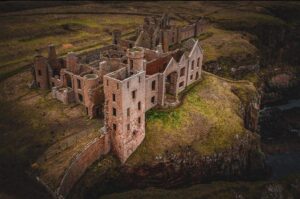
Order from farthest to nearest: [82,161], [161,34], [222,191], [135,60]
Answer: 1. [161,34]
2. [135,60]
3. [222,191]
4. [82,161]

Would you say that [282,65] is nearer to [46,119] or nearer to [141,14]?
[141,14]

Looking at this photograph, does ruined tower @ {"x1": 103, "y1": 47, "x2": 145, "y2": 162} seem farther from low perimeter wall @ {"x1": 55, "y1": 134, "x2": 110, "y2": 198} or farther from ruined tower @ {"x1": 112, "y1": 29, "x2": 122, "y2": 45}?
ruined tower @ {"x1": 112, "y1": 29, "x2": 122, "y2": 45}

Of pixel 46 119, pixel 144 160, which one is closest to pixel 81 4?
pixel 46 119

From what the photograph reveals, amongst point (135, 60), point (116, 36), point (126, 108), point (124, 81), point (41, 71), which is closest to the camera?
point (124, 81)

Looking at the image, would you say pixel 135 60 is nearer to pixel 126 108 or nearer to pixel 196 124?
pixel 126 108

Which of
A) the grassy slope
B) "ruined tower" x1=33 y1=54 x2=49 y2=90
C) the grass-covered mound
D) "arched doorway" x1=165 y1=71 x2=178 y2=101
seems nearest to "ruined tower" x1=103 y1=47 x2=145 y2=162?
the grass-covered mound

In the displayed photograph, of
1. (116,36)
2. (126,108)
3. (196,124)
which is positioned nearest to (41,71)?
(116,36)

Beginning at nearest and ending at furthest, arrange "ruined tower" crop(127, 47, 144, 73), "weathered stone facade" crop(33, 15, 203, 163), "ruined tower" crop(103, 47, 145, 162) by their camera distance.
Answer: "ruined tower" crop(103, 47, 145, 162)
"weathered stone facade" crop(33, 15, 203, 163)
"ruined tower" crop(127, 47, 144, 73)
